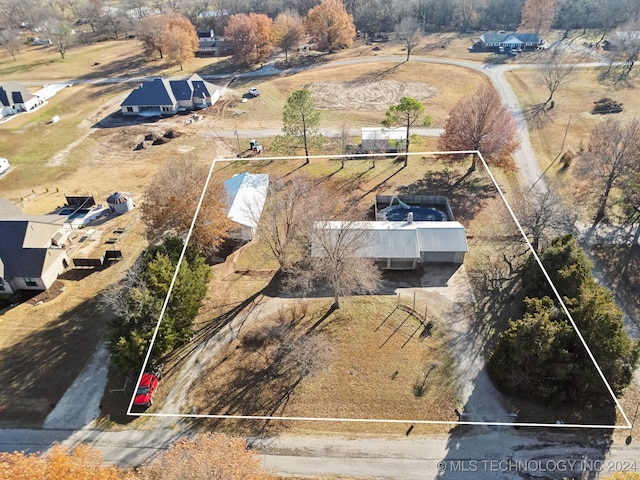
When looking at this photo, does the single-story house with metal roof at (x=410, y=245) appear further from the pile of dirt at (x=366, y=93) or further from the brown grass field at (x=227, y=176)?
the pile of dirt at (x=366, y=93)

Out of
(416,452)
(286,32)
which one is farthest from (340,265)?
(286,32)

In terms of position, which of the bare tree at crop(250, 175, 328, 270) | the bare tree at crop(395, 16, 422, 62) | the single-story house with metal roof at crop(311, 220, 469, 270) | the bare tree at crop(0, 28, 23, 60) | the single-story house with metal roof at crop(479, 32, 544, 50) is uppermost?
the bare tree at crop(0, 28, 23, 60)

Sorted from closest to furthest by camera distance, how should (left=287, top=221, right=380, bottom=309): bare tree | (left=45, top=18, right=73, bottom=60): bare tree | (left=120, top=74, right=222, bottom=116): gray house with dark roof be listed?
(left=287, top=221, right=380, bottom=309): bare tree → (left=120, top=74, right=222, bottom=116): gray house with dark roof → (left=45, top=18, right=73, bottom=60): bare tree

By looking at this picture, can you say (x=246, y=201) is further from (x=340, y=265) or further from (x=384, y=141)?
(x=384, y=141)

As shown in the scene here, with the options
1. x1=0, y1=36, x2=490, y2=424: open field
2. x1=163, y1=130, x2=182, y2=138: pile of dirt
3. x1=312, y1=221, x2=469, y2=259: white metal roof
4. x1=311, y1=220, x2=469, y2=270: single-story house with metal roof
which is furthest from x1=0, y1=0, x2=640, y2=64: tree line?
x1=311, y1=220, x2=469, y2=270: single-story house with metal roof

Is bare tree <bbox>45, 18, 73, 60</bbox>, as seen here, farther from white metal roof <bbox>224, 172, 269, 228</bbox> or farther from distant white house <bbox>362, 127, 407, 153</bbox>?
distant white house <bbox>362, 127, 407, 153</bbox>

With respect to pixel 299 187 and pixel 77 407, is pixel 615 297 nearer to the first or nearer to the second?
pixel 299 187
